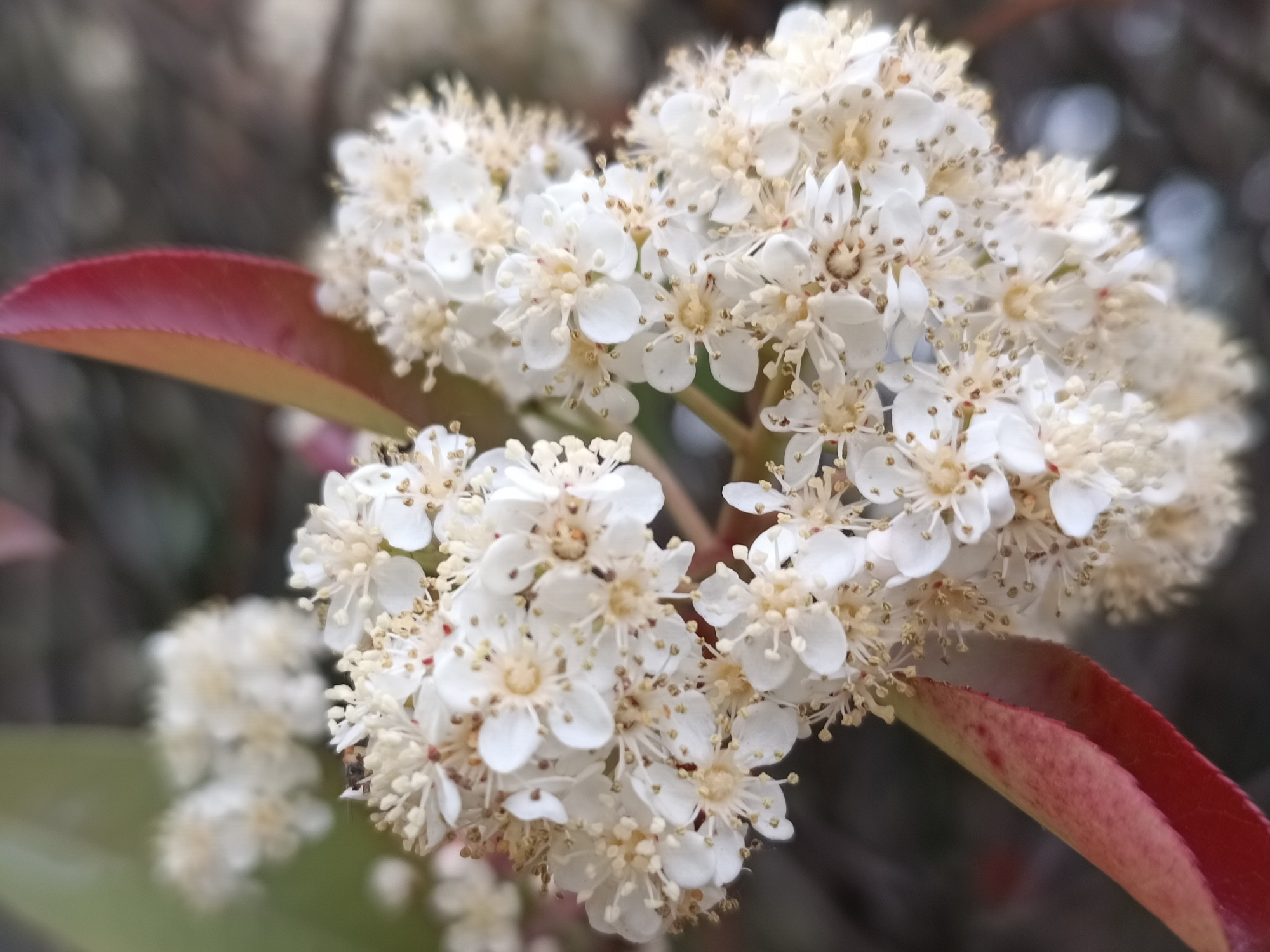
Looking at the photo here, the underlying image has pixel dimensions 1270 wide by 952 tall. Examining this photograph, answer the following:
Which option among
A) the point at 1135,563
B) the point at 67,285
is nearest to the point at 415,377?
the point at 67,285

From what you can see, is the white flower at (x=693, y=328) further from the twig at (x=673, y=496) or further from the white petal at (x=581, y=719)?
the white petal at (x=581, y=719)

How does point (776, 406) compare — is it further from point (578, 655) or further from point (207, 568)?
point (207, 568)

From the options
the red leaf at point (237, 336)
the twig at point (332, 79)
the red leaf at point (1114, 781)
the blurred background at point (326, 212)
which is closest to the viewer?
the red leaf at point (1114, 781)

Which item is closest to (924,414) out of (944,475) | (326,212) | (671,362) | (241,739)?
(944,475)

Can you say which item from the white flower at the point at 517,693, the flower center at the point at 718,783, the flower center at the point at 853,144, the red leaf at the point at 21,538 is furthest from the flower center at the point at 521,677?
the red leaf at the point at 21,538

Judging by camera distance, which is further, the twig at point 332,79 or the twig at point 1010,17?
the twig at point 332,79

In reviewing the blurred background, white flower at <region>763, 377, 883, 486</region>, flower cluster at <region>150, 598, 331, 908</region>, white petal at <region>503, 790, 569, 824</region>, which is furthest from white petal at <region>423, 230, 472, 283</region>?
the blurred background

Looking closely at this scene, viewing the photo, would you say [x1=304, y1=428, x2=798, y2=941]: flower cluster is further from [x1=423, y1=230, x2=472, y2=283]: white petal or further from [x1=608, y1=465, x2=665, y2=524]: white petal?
[x1=423, y1=230, x2=472, y2=283]: white petal
